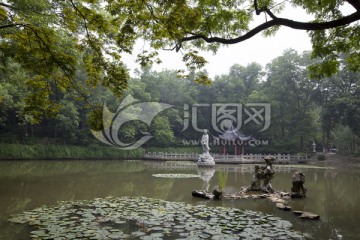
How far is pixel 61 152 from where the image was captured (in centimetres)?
2278

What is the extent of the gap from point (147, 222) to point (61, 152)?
19378 mm

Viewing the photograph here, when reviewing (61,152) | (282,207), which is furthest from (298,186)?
(61,152)

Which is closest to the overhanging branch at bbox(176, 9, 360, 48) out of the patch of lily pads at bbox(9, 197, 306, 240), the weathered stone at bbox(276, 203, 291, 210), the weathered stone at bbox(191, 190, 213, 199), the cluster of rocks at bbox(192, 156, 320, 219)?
the patch of lily pads at bbox(9, 197, 306, 240)

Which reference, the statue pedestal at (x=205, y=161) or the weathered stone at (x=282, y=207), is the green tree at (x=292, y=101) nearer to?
the statue pedestal at (x=205, y=161)

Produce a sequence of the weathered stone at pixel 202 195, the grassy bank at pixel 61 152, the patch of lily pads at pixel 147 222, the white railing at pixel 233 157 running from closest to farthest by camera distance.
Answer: the patch of lily pads at pixel 147 222, the weathered stone at pixel 202 195, the grassy bank at pixel 61 152, the white railing at pixel 233 157

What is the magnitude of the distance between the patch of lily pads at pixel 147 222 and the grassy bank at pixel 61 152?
15886 mm

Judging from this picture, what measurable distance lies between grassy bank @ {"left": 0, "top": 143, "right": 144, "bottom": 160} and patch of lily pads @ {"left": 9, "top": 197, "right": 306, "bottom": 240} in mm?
15886

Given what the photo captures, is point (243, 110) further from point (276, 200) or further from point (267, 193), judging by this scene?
point (276, 200)

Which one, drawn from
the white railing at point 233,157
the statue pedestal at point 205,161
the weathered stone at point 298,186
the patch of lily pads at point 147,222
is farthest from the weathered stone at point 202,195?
the white railing at point 233,157

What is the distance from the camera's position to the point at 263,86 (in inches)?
1346

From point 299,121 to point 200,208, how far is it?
A: 2524 centimetres

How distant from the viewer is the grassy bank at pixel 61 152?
798 inches

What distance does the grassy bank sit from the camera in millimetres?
20266

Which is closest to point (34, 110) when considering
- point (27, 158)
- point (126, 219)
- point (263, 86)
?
point (126, 219)
